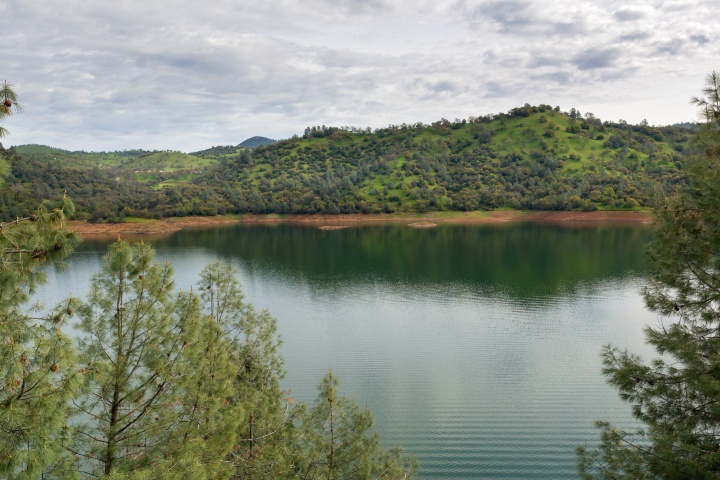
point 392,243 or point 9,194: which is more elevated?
point 9,194

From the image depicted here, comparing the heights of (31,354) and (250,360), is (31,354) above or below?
above

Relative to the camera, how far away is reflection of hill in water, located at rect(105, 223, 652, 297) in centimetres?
6003

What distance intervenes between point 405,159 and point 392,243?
9283 cm

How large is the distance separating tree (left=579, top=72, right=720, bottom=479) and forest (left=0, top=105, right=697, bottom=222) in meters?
116

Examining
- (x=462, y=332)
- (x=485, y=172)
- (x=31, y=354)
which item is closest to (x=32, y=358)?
(x=31, y=354)

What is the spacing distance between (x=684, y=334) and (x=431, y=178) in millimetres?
150031

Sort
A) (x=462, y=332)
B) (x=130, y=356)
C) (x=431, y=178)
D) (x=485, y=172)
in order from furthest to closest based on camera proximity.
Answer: (x=431, y=178), (x=485, y=172), (x=462, y=332), (x=130, y=356)

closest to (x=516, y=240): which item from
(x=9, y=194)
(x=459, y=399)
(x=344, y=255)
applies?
(x=344, y=255)

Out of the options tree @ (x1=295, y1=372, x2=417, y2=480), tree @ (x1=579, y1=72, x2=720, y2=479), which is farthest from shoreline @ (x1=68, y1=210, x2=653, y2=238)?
tree @ (x1=295, y1=372, x2=417, y2=480)

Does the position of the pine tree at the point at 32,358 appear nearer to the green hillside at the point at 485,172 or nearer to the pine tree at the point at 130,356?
the pine tree at the point at 130,356

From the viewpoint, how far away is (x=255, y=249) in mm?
88188

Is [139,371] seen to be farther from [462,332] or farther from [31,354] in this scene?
[462,332]

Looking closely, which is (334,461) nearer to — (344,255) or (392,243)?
(344,255)

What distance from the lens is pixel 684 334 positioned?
35.7 feet
